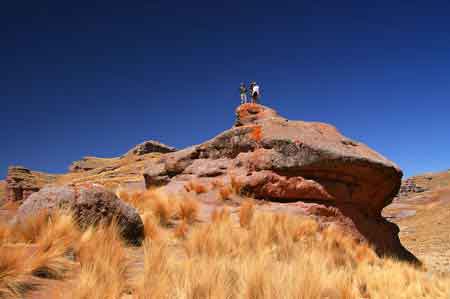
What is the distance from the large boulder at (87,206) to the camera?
15.6 ft

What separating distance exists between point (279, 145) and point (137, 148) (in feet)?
224

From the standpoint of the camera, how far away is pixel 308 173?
30.4 feet

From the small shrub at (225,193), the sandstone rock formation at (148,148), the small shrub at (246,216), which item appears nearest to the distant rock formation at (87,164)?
the sandstone rock formation at (148,148)

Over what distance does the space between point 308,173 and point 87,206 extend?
6.56m

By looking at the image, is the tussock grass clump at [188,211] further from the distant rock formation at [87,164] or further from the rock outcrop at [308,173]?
the distant rock formation at [87,164]

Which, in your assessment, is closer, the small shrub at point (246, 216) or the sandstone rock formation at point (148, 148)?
the small shrub at point (246, 216)

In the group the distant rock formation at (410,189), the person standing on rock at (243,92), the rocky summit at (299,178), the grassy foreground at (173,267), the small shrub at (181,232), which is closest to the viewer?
the grassy foreground at (173,267)

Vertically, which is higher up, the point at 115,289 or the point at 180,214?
the point at 180,214

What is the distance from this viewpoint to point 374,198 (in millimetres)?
10711

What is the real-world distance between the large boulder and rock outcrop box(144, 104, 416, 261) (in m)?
4.52

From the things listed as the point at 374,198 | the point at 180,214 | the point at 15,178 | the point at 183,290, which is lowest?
the point at 183,290

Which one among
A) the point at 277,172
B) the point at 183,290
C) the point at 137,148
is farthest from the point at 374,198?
the point at 137,148

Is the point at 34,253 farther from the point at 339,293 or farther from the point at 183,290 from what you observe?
the point at 339,293

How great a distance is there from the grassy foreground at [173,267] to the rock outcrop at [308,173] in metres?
2.59
